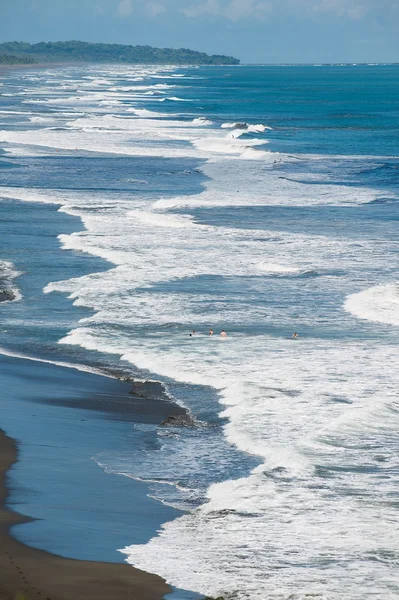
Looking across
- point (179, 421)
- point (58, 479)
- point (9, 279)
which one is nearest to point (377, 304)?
point (9, 279)

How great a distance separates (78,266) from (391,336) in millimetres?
10879

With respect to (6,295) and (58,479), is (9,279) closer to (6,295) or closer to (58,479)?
(6,295)

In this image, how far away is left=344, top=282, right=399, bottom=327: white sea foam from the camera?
971 inches

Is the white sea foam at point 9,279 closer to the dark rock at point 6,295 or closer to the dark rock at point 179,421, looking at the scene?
the dark rock at point 6,295

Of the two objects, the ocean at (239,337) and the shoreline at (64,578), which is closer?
the shoreline at (64,578)

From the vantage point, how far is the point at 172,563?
37.8 ft

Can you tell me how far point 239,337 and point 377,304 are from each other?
503 centimetres

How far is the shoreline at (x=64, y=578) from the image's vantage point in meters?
10.3

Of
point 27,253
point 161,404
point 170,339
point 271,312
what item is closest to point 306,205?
point 27,253

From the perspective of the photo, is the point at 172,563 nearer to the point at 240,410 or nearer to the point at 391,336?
the point at 240,410

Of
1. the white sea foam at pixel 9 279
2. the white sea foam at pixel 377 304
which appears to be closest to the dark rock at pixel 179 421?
the white sea foam at pixel 377 304

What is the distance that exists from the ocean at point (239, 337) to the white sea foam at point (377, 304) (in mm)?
78

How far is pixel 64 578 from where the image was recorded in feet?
34.9

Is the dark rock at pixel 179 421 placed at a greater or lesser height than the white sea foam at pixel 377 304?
lesser
